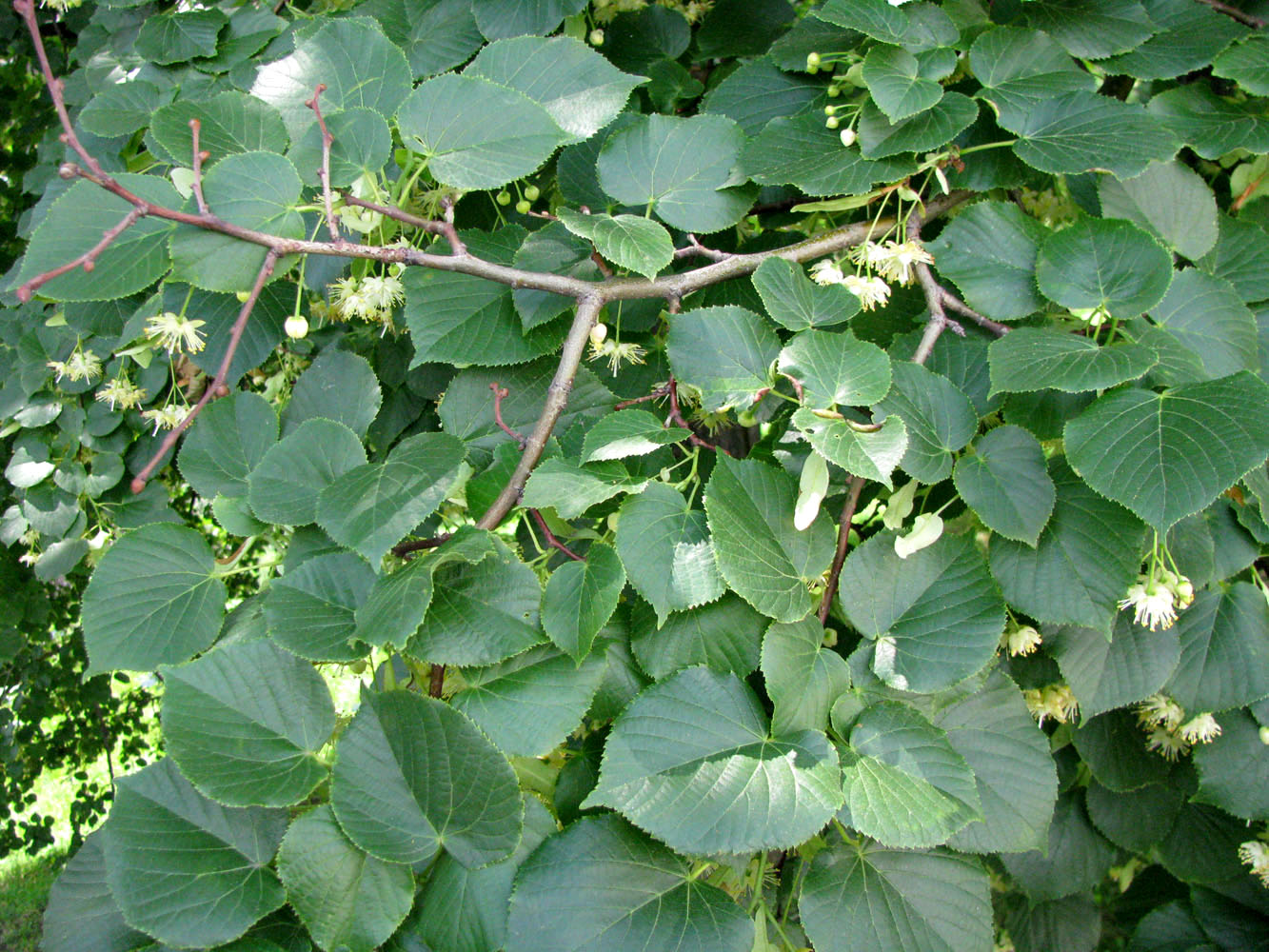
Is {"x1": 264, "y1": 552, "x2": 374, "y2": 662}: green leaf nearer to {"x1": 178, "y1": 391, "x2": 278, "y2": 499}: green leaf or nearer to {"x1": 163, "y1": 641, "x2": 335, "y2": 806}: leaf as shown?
{"x1": 163, "y1": 641, "x2": 335, "y2": 806}: leaf

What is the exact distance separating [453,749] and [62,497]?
1855mm

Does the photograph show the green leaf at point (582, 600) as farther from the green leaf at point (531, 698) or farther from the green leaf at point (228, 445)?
the green leaf at point (228, 445)

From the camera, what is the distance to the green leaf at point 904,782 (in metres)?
0.79

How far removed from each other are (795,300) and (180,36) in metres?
1.49

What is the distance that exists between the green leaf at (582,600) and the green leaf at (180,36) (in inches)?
56.9

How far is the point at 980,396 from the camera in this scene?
3.31 ft

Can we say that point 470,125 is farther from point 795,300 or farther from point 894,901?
point 894,901

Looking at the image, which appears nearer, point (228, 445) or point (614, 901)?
point (614, 901)

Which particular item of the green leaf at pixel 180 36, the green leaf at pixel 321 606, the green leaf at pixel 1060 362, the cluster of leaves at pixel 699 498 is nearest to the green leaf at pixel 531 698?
the cluster of leaves at pixel 699 498

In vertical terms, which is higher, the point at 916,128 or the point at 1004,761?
the point at 916,128

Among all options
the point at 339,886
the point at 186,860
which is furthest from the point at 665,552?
the point at 186,860

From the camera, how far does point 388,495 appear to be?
855 millimetres

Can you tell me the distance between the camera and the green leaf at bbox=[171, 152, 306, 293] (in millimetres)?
860

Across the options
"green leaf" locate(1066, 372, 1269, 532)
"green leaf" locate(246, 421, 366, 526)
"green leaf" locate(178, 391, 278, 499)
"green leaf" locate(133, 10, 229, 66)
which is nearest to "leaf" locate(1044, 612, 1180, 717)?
"green leaf" locate(1066, 372, 1269, 532)
